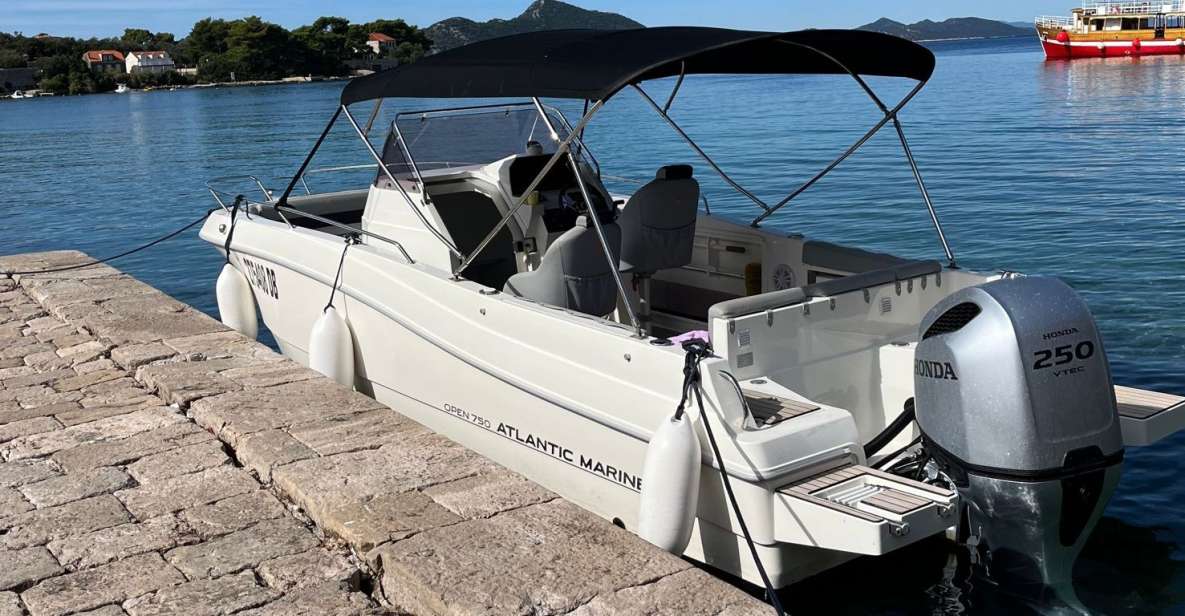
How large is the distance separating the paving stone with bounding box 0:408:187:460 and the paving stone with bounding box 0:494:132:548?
30.5 inches

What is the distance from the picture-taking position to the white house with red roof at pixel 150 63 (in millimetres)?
117250

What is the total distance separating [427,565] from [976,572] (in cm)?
226

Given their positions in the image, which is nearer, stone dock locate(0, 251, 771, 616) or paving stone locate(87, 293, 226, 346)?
stone dock locate(0, 251, 771, 616)

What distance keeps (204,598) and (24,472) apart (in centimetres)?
168

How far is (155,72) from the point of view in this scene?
113812 millimetres

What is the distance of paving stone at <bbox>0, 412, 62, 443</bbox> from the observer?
5.18 m

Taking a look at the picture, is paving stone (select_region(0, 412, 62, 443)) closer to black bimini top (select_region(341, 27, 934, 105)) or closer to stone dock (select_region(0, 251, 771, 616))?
stone dock (select_region(0, 251, 771, 616))

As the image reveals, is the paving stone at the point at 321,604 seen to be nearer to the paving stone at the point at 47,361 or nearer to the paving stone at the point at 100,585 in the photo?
the paving stone at the point at 100,585

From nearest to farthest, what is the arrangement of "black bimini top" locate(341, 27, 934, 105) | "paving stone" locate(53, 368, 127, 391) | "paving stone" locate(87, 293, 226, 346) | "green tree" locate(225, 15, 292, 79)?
"black bimini top" locate(341, 27, 934, 105), "paving stone" locate(53, 368, 127, 391), "paving stone" locate(87, 293, 226, 346), "green tree" locate(225, 15, 292, 79)

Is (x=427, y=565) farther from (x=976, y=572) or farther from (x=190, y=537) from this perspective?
(x=976, y=572)

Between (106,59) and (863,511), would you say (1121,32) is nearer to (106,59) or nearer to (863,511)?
(863,511)

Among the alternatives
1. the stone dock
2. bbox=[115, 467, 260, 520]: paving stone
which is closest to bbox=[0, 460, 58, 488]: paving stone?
the stone dock

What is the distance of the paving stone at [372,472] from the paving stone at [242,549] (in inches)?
4.7

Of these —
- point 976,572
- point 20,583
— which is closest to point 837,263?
point 976,572
